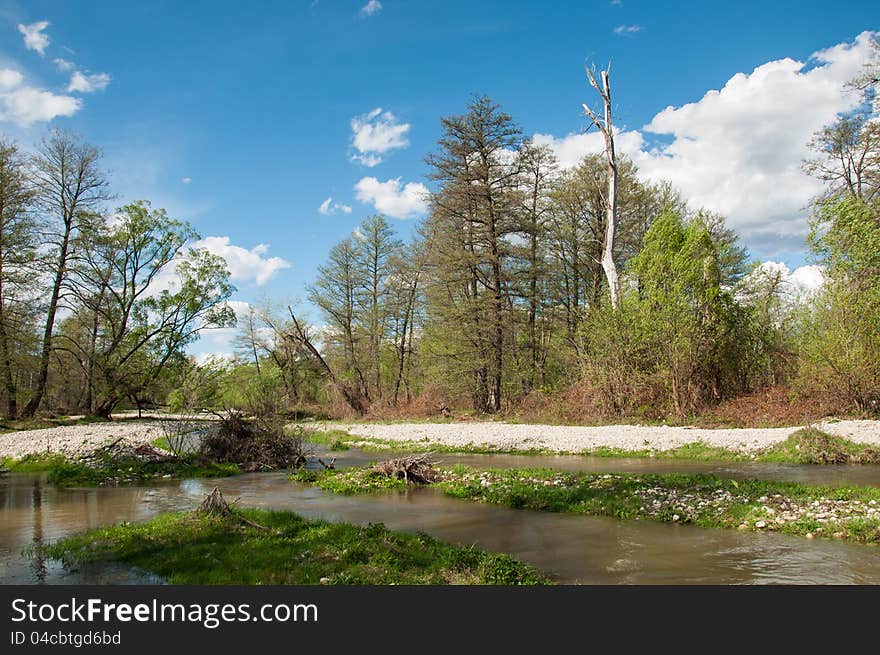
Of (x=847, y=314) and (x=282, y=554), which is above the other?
(x=847, y=314)

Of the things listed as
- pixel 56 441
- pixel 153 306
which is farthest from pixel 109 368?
pixel 56 441

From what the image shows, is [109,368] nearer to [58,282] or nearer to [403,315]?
[58,282]

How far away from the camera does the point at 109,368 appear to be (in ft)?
123

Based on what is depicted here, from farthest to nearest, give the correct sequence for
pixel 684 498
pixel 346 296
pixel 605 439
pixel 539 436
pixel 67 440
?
pixel 346 296, pixel 67 440, pixel 539 436, pixel 605 439, pixel 684 498

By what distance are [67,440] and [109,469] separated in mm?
8288

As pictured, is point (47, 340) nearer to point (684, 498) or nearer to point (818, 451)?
point (684, 498)

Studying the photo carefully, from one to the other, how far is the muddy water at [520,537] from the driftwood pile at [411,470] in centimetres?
99

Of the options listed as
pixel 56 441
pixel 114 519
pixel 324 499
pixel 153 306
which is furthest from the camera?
pixel 153 306

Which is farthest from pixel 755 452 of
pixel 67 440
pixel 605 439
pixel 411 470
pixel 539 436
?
pixel 67 440

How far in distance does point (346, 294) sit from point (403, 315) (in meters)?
6.39

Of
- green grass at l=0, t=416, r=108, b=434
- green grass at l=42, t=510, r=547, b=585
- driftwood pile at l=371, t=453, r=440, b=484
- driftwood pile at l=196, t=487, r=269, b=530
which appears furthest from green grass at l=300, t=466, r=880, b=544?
green grass at l=0, t=416, r=108, b=434

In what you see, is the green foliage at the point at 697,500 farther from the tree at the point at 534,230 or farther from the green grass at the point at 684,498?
the tree at the point at 534,230

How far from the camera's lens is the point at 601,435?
899 inches

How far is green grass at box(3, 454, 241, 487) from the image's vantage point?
55.3 feet
